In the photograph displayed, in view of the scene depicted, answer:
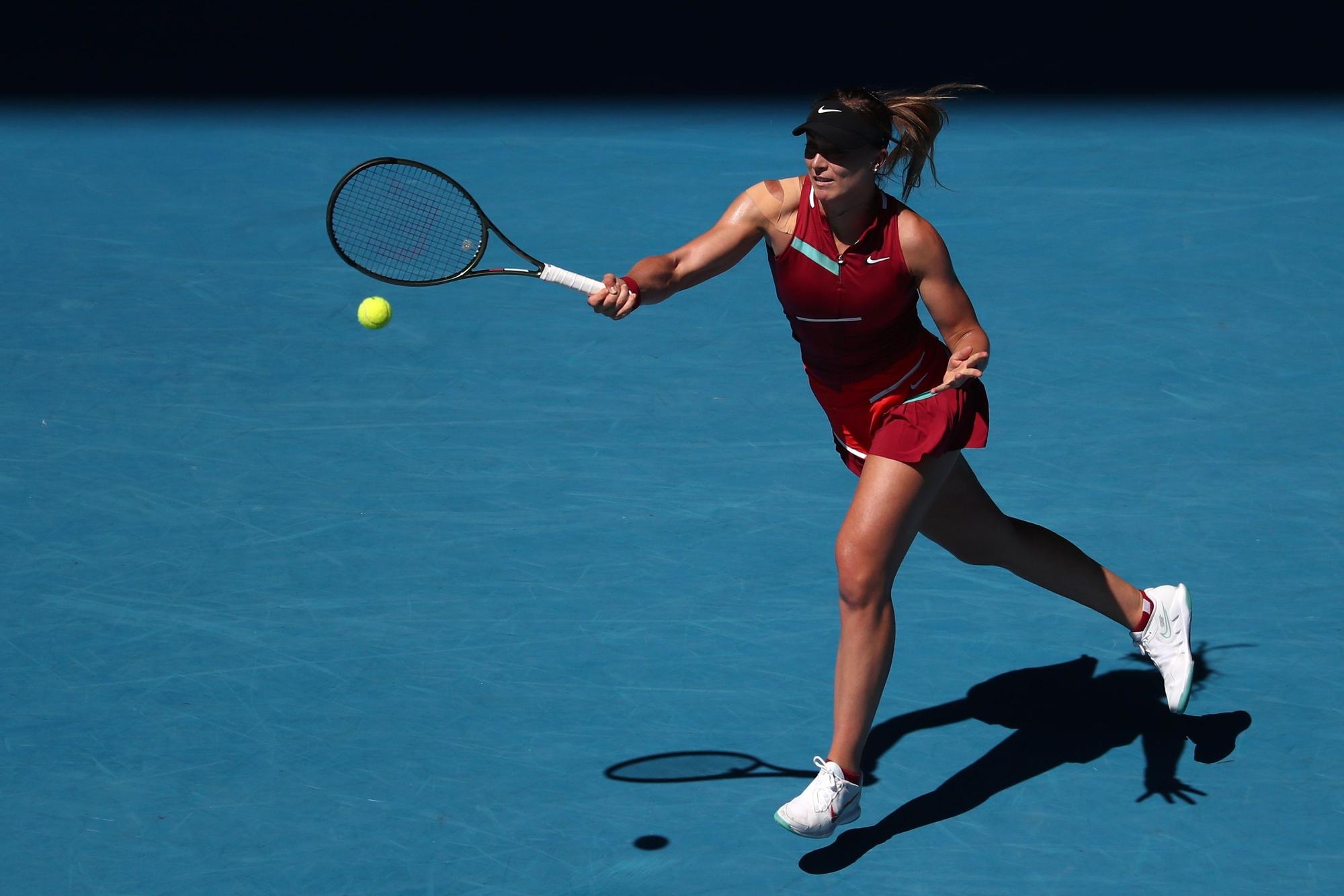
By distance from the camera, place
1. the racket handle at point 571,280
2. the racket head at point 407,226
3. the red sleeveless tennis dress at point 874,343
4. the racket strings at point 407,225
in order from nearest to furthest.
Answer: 1. the red sleeveless tennis dress at point 874,343
2. the racket handle at point 571,280
3. the racket head at point 407,226
4. the racket strings at point 407,225

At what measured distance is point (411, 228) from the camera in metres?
5.35

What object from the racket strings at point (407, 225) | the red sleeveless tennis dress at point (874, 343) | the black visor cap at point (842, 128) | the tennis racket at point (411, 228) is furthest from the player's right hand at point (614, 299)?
the racket strings at point (407, 225)

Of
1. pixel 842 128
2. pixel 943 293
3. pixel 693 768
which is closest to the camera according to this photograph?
pixel 842 128

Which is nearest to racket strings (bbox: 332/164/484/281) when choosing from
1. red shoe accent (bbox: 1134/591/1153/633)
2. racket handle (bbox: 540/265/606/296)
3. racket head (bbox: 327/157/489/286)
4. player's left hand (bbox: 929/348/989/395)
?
racket head (bbox: 327/157/489/286)

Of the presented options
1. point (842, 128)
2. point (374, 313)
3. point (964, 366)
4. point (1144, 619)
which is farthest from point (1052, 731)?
point (374, 313)

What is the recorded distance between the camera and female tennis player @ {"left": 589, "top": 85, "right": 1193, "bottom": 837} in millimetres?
3594

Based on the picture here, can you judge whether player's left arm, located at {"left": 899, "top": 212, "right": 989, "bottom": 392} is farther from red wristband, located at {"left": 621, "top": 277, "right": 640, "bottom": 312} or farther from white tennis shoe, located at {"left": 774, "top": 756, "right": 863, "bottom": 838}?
white tennis shoe, located at {"left": 774, "top": 756, "right": 863, "bottom": 838}

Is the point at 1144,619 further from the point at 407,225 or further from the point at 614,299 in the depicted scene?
the point at 407,225

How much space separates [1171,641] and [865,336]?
1209 millimetres

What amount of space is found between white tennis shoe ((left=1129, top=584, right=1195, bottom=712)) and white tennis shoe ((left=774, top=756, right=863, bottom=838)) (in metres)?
1.01

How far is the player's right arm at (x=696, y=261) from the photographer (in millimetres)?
3717

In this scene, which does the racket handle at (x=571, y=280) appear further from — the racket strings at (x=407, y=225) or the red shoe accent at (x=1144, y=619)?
the red shoe accent at (x=1144, y=619)

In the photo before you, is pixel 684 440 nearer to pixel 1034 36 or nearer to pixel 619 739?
pixel 619 739

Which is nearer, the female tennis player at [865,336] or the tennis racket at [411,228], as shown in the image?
the female tennis player at [865,336]
